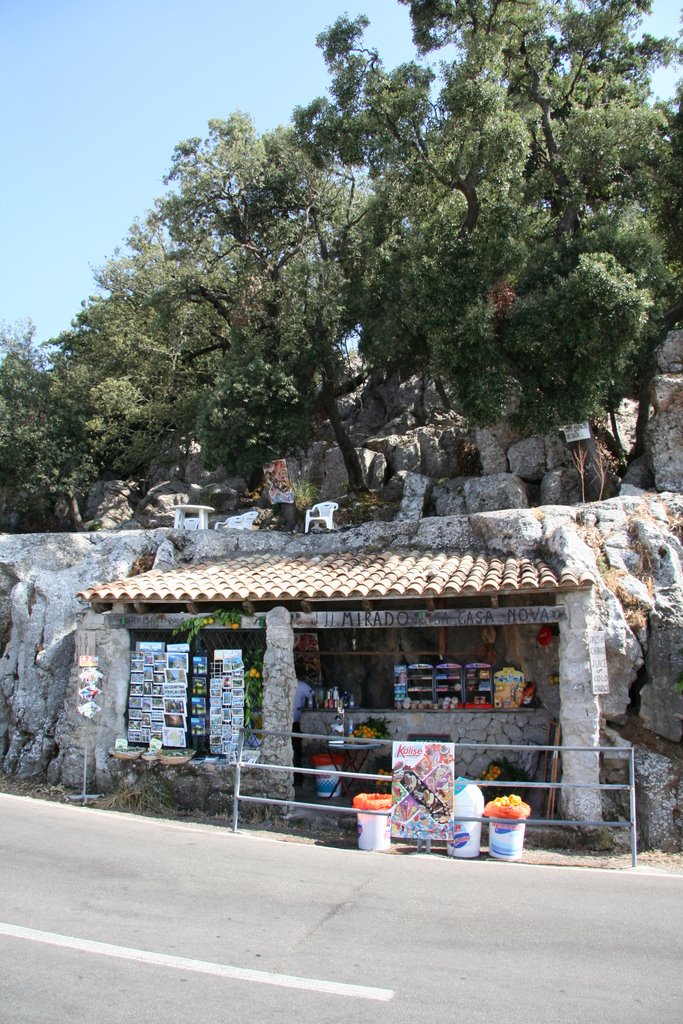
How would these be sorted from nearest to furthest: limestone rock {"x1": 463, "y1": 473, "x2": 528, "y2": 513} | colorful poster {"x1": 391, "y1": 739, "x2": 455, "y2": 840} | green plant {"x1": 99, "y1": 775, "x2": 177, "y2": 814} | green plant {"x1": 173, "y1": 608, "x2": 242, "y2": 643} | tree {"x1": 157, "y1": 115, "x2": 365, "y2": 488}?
colorful poster {"x1": 391, "y1": 739, "x2": 455, "y2": 840}, green plant {"x1": 99, "y1": 775, "x2": 177, "y2": 814}, green plant {"x1": 173, "y1": 608, "x2": 242, "y2": 643}, limestone rock {"x1": 463, "y1": 473, "x2": 528, "y2": 513}, tree {"x1": 157, "y1": 115, "x2": 365, "y2": 488}

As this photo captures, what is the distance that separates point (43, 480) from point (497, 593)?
17.7 m

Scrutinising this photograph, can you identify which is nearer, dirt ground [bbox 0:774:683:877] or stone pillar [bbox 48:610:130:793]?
dirt ground [bbox 0:774:683:877]

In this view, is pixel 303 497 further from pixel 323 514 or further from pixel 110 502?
pixel 110 502

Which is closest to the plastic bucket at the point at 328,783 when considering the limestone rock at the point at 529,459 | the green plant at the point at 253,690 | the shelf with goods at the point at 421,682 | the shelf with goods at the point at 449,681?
the green plant at the point at 253,690

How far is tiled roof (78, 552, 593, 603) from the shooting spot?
11261 millimetres

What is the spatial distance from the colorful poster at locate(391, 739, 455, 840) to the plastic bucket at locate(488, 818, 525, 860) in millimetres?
532

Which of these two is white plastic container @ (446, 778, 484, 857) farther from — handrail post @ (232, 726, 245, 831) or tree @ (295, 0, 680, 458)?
tree @ (295, 0, 680, 458)

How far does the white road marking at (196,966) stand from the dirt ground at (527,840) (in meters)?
4.26

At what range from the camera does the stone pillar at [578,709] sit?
10.7 meters

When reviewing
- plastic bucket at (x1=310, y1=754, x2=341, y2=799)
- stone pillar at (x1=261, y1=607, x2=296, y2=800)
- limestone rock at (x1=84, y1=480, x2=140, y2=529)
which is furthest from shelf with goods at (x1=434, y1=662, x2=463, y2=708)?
limestone rock at (x1=84, y1=480, x2=140, y2=529)

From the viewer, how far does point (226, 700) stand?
12.5m

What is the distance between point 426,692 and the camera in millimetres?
13141

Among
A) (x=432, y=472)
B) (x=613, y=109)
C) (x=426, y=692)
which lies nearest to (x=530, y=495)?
(x=432, y=472)

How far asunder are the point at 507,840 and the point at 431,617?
3.13 meters
